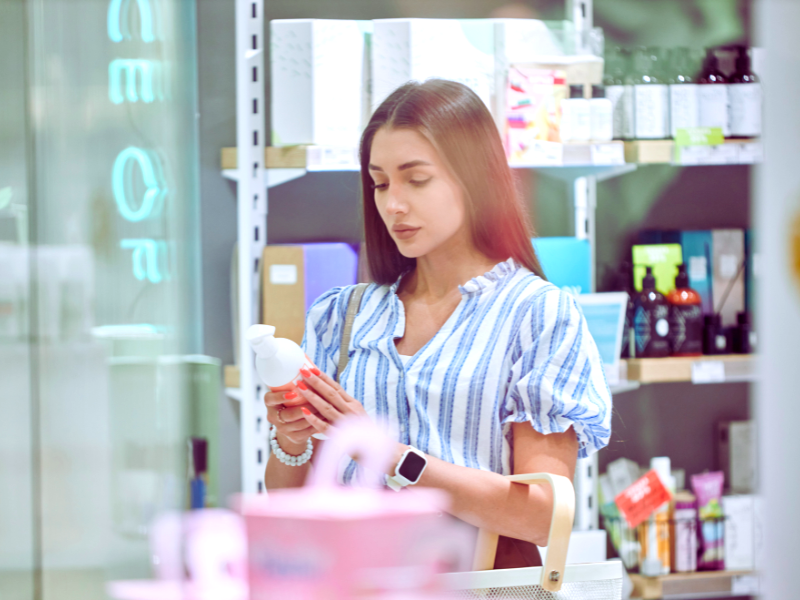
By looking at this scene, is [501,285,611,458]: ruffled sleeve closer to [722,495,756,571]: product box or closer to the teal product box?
the teal product box

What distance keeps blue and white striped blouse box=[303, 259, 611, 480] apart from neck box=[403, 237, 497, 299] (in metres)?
0.04

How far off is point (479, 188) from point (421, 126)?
0.37 ft

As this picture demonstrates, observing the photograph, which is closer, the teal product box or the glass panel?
the glass panel

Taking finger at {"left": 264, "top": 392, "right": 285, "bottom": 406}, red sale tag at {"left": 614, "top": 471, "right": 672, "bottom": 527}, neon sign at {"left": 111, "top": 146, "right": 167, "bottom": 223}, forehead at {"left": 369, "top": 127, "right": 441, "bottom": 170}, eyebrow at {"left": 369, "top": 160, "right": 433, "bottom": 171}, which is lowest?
red sale tag at {"left": 614, "top": 471, "right": 672, "bottom": 527}

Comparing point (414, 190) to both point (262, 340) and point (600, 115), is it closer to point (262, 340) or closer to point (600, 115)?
point (262, 340)

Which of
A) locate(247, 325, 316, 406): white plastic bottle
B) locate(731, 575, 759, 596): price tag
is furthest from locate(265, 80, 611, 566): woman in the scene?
locate(731, 575, 759, 596): price tag

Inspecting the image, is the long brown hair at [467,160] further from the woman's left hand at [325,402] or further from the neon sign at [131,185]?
the neon sign at [131,185]

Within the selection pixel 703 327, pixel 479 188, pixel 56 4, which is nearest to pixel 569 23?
pixel 703 327

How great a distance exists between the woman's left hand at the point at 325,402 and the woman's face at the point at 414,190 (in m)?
0.29

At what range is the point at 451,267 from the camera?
3.44 ft

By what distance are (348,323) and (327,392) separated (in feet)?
1.25

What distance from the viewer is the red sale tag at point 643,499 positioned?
2.20 m

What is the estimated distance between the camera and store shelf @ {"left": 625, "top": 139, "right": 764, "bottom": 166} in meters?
2.07

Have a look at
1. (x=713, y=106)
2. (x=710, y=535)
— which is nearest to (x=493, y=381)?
(x=713, y=106)
